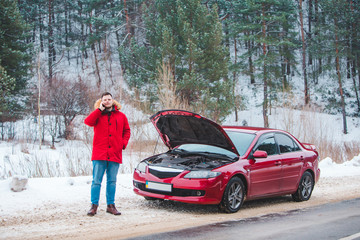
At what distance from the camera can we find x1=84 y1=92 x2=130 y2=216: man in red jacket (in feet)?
22.4

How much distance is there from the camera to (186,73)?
99.6 ft

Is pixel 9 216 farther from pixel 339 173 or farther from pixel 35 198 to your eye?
pixel 339 173

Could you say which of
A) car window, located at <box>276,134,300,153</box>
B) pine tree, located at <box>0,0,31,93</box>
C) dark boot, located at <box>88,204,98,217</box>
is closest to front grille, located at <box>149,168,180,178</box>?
dark boot, located at <box>88,204,98,217</box>

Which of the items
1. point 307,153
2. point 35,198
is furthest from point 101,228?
point 307,153

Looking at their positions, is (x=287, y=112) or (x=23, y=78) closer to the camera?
(x=287, y=112)

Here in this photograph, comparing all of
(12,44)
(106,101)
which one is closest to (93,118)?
(106,101)

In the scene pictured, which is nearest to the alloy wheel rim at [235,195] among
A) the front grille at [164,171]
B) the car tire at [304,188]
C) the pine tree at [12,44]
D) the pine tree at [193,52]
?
the front grille at [164,171]

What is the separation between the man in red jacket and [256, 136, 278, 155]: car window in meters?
2.84

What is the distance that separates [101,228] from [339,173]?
10153mm

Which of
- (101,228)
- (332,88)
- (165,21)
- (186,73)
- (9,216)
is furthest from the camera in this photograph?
(332,88)

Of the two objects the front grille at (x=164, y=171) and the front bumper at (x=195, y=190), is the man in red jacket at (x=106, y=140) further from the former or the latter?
the front bumper at (x=195, y=190)

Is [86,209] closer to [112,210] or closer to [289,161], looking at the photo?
[112,210]

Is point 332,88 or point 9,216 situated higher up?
point 332,88

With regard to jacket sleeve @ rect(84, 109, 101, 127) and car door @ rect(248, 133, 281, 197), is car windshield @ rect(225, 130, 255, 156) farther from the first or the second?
jacket sleeve @ rect(84, 109, 101, 127)
